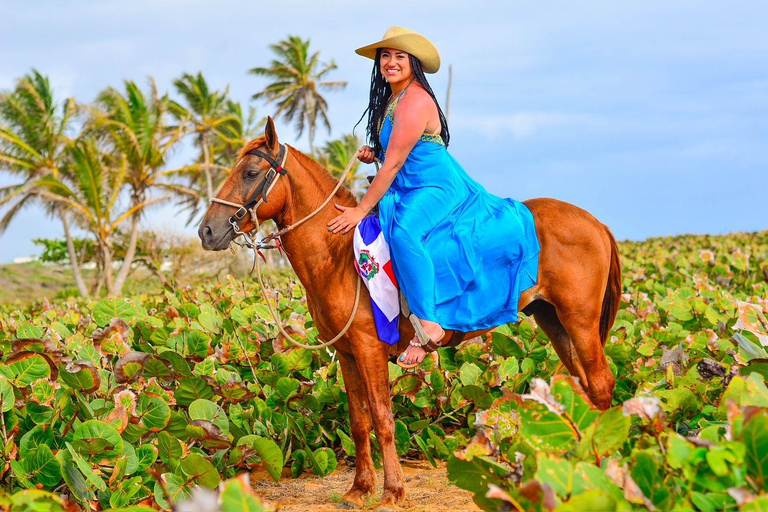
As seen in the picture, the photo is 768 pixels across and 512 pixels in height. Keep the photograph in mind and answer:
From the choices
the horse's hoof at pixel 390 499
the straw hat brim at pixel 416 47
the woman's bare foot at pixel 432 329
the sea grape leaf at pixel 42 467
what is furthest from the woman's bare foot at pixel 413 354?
the sea grape leaf at pixel 42 467

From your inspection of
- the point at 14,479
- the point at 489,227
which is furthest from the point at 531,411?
the point at 14,479

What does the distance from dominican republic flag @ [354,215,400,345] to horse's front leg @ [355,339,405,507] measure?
107mm

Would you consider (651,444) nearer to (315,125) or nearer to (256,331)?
(256,331)

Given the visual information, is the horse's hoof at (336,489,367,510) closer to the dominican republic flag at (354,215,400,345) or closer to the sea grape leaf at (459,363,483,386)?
the dominican republic flag at (354,215,400,345)

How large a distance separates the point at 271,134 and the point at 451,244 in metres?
1.17

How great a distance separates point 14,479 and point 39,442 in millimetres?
221

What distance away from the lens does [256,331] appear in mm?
5809

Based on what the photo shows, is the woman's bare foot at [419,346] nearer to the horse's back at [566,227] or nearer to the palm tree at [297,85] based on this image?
the horse's back at [566,227]

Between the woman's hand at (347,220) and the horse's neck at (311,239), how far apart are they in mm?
104

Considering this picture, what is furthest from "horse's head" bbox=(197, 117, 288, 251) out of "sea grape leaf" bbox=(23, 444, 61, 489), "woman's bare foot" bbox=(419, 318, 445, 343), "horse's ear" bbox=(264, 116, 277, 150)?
"sea grape leaf" bbox=(23, 444, 61, 489)

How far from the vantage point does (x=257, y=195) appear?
3957mm

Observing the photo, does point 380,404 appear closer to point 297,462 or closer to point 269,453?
point 269,453

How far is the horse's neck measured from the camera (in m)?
4.05

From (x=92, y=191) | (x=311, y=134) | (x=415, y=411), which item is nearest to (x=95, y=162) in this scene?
(x=92, y=191)
